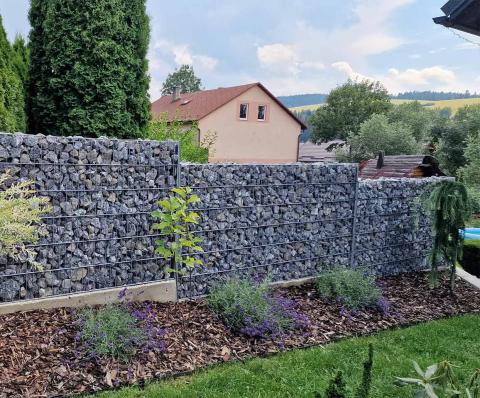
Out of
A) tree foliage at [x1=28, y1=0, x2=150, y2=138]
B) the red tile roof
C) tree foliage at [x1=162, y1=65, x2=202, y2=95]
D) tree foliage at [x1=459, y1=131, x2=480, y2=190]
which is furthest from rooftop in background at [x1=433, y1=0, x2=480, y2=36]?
tree foliage at [x1=162, y1=65, x2=202, y2=95]

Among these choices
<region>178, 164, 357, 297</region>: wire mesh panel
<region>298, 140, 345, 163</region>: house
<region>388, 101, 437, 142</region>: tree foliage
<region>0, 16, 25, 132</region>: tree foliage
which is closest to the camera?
<region>0, 16, 25, 132</region>: tree foliage

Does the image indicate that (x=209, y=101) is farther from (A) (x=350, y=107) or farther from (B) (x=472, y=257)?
(B) (x=472, y=257)

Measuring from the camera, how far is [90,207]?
4.18m

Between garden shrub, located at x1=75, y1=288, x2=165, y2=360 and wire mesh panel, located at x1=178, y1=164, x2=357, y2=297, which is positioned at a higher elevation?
wire mesh panel, located at x1=178, y1=164, x2=357, y2=297

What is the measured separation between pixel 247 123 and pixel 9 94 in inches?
849

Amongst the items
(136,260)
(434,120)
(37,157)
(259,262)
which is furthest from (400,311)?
(434,120)

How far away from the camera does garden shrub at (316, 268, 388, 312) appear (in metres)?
5.18

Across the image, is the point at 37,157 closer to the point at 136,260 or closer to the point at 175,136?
the point at 136,260

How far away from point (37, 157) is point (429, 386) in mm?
3712

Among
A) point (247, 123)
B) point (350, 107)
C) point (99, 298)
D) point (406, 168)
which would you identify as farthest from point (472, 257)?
point (350, 107)

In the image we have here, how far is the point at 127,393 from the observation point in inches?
122

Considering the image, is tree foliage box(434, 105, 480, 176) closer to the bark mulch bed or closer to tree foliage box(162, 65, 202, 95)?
the bark mulch bed

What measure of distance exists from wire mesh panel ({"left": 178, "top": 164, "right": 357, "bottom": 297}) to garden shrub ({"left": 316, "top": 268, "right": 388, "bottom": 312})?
44 cm

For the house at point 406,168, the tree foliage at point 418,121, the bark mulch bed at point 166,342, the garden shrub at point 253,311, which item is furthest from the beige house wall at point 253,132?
the garden shrub at point 253,311
